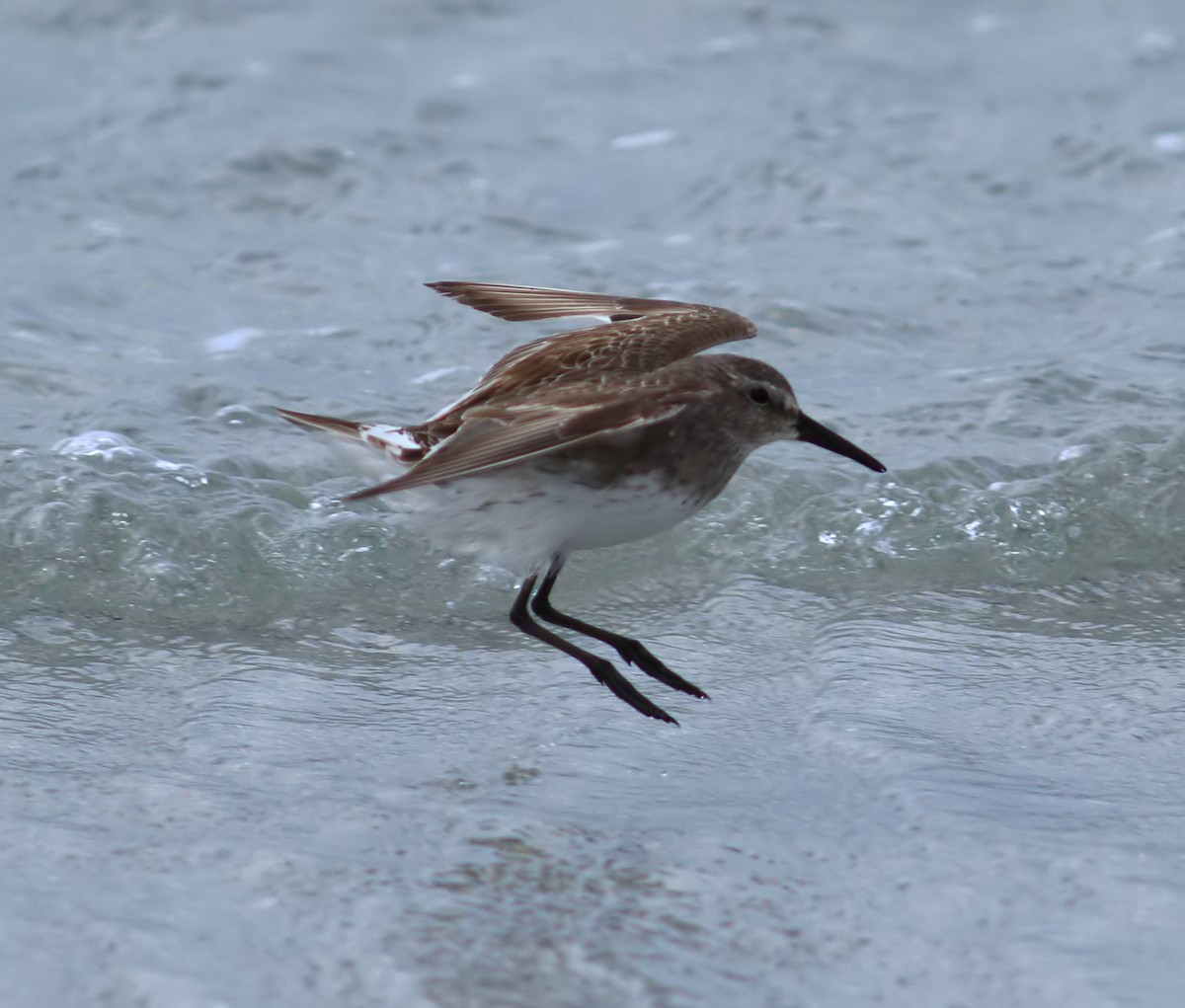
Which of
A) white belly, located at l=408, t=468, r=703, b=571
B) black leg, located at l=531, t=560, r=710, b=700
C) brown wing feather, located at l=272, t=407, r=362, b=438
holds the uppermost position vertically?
brown wing feather, located at l=272, t=407, r=362, b=438

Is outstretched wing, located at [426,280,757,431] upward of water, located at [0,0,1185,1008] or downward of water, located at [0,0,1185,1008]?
upward

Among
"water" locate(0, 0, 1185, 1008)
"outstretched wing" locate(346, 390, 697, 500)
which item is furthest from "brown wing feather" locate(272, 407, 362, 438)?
"outstretched wing" locate(346, 390, 697, 500)

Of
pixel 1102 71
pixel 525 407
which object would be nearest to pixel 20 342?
pixel 525 407

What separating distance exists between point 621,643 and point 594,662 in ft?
0.46

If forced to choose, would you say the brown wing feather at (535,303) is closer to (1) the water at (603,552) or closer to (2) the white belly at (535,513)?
(1) the water at (603,552)

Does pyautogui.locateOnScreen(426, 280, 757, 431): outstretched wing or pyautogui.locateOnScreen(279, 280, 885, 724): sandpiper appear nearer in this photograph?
pyautogui.locateOnScreen(279, 280, 885, 724): sandpiper

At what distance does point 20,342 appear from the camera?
255 inches

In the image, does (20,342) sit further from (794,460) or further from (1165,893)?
(1165,893)

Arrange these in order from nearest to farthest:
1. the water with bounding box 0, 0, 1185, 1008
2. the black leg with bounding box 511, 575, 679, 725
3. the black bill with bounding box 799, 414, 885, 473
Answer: the water with bounding box 0, 0, 1185, 1008, the black leg with bounding box 511, 575, 679, 725, the black bill with bounding box 799, 414, 885, 473

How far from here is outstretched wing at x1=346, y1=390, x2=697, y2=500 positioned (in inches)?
145

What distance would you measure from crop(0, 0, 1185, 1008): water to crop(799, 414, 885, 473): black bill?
0.50 metres

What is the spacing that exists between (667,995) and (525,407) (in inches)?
58.2

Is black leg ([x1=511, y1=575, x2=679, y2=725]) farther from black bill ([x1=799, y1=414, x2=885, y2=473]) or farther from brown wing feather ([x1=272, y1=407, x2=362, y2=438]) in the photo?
black bill ([x1=799, y1=414, x2=885, y2=473])

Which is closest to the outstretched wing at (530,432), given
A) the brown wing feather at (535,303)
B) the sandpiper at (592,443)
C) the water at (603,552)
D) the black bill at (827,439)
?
the sandpiper at (592,443)
